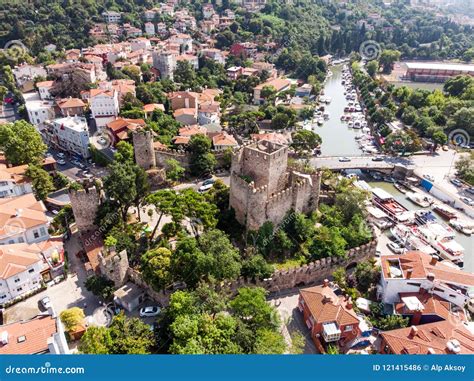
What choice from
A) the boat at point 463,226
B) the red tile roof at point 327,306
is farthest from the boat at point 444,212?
the red tile roof at point 327,306

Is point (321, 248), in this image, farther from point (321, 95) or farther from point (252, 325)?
point (321, 95)

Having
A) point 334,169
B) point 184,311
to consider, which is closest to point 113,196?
point 184,311

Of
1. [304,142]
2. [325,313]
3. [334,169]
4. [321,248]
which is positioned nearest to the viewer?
[325,313]

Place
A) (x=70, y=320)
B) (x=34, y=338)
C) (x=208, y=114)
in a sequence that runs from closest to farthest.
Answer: (x=34, y=338) < (x=70, y=320) < (x=208, y=114)

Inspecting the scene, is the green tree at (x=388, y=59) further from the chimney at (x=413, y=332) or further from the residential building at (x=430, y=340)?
the chimney at (x=413, y=332)

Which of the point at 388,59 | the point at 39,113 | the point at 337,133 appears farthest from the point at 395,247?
the point at 388,59

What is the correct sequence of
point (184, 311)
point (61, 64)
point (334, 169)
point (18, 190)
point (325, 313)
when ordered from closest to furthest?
point (184, 311), point (325, 313), point (18, 190), point (334, 169), point (61, 64)

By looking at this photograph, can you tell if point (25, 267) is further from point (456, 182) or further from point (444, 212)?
point (456, 182)
